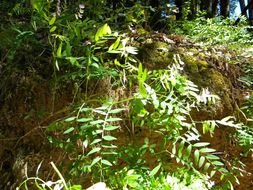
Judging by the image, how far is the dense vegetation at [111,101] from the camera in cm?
169

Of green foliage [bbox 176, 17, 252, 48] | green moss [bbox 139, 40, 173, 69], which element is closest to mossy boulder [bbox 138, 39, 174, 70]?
green moss [bbox 139, 40, 173, 69]

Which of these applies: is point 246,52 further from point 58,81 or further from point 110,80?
point 58,81

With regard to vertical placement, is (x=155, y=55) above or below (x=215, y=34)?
below

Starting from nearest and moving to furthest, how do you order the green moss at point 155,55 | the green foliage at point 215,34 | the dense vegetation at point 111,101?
the dense vegetation at point 111,101, the green moss at point 155,55, the green foliage at point 215,34

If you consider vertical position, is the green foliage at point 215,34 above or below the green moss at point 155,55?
above

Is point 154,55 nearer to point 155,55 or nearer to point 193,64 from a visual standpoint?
point 155,55

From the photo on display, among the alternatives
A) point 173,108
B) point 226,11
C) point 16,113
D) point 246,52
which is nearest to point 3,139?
point 16,113

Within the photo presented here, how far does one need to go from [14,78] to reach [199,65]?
116 cm

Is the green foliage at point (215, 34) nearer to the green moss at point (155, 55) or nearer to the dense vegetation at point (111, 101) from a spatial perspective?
the dense vegetation at point (111, 101)

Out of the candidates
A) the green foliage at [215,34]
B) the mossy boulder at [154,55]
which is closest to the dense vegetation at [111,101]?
the mossy boulder at [154,55]

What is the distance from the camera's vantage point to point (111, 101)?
5.58ft

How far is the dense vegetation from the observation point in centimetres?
169

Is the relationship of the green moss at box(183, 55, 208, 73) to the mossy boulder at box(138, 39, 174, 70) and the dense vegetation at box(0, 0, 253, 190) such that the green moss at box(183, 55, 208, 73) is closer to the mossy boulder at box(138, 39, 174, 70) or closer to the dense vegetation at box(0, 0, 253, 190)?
the dense vegetation at box(0, 0, 253, 190)

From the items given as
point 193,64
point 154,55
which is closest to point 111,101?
point 154,55
